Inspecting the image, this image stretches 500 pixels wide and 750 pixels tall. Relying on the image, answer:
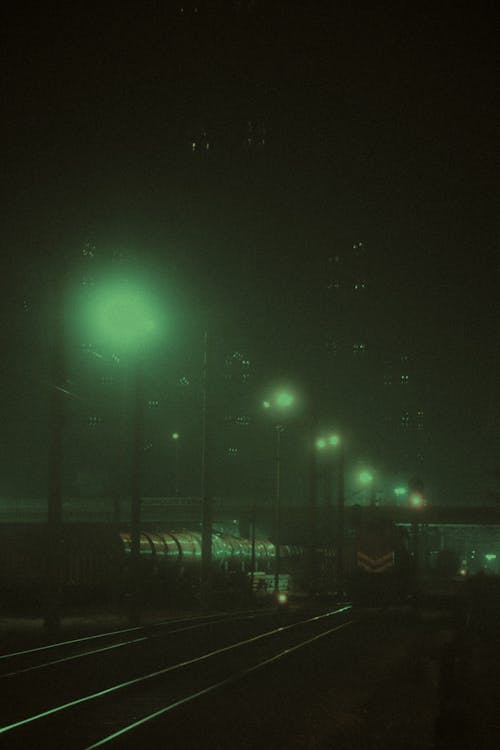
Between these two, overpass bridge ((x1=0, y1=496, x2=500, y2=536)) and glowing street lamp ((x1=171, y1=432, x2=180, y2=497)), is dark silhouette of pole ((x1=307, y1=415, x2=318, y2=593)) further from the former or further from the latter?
glowing street lamp ((x1=171, y1=432, x2=180, y2=497))

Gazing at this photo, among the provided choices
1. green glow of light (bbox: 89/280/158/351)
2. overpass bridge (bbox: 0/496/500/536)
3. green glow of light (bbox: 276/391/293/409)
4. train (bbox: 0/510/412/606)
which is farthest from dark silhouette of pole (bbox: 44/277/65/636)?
overpass bridge (bbox: 0/496/500/536)

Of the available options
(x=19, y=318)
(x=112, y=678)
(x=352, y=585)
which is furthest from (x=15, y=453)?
(x=112, y=678)

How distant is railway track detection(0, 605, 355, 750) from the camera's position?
1499cm

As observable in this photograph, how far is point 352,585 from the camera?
2125 inches

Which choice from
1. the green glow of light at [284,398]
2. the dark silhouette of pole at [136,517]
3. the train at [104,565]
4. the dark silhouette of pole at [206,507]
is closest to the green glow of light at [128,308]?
the dark silhouette of pole at [136,517]

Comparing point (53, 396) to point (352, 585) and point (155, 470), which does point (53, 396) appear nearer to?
point (352, 585)

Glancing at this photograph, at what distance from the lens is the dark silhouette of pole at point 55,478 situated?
31.6 metres

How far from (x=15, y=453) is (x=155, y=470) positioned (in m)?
24.7

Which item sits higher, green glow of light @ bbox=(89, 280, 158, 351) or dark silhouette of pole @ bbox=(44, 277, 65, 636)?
green glow of light @ bbox=(89, 280, 158, 351)

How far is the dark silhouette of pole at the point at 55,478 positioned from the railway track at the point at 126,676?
62.3 inches

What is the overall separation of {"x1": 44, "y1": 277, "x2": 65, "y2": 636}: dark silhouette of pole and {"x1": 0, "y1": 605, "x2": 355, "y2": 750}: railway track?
62.3 inches

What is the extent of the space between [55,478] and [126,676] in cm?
1142

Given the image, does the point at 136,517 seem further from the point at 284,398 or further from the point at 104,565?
the point at 284,398

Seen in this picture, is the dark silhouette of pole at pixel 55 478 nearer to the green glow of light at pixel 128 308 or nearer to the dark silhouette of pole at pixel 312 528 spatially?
the green glow of light at pixel 128 308
